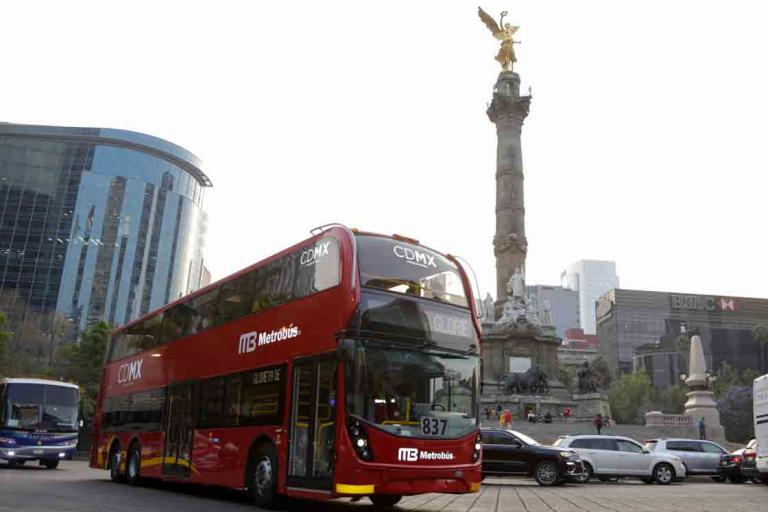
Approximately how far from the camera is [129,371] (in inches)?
670

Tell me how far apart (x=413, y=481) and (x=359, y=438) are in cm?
99

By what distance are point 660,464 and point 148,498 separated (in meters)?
13.8

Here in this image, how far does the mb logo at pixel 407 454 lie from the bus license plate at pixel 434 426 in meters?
0.33

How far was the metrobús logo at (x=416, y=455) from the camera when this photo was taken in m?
9.27

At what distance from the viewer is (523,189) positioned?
49.0m

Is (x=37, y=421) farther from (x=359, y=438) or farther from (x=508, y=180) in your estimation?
(x=508, y=180)

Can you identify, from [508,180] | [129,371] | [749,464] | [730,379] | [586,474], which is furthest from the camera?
[730,379]

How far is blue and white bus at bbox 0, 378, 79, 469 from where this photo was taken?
69.6 ft

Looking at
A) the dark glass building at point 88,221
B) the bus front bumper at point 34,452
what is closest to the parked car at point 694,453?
the bus front bumper at point 34,452

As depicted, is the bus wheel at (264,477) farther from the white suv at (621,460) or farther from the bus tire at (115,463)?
the white suv at (621,460)

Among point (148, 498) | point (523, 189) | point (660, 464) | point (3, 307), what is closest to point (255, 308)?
point (148, 498)

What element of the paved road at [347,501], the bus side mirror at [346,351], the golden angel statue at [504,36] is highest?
the golden angel statue at [504,36]

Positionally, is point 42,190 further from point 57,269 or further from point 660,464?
point 660,464

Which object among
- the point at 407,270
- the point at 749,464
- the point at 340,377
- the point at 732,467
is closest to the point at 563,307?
the point at 732,467
